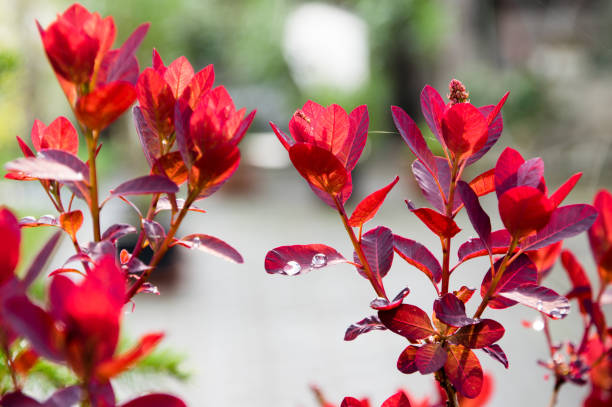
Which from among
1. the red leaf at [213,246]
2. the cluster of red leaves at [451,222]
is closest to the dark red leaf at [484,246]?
the cluster of red leaves at [451,222]

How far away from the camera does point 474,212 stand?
0.83 feet

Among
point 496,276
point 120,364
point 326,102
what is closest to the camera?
point 120,364

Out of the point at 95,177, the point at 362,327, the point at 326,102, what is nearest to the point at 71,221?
the point at 95,177

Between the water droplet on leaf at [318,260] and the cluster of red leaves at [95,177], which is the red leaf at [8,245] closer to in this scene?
the cluster of red leaves at [95,177]

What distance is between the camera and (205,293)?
2793 mm

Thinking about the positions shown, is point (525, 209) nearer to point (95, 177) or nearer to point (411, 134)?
point (411, 134)

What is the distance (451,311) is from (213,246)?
0.12 meters

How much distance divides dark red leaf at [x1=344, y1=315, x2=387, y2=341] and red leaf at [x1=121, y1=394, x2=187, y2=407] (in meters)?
0.08

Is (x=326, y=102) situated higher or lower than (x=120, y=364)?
higher

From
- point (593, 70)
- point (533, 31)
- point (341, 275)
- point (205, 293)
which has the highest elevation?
point (533, 31)

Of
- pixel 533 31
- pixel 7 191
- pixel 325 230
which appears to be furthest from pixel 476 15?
pixel 7 191

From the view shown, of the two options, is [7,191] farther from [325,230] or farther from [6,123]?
[325,230]

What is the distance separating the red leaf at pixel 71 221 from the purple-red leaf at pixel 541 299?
21cm

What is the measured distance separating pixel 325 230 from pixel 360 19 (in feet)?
10.8
